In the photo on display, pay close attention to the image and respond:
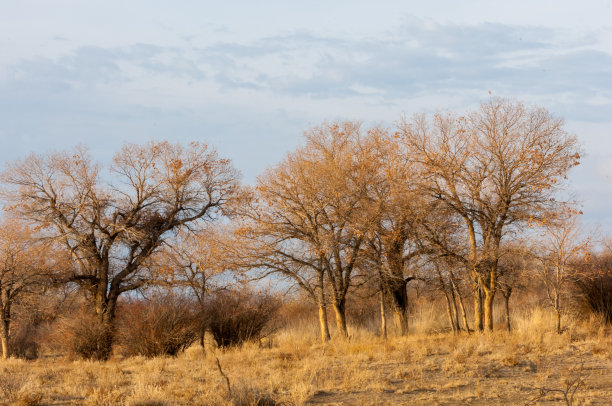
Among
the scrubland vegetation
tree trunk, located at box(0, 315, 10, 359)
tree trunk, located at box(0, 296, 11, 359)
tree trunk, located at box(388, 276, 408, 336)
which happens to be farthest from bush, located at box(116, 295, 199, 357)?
tree trunk, located at box(0, 315, 10, 359)

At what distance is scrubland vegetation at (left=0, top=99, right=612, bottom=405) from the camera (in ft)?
67.5

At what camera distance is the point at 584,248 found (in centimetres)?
2316

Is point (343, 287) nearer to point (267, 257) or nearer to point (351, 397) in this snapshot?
point (267, 257)

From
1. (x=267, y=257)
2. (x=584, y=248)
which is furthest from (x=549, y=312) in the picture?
(x=267, y=257)

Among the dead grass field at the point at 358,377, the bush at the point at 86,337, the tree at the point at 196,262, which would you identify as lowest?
the dead grass field at the point at 358,377

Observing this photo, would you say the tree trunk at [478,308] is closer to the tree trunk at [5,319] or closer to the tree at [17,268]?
the tree at [17,268]

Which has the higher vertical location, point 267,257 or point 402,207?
point 402,207

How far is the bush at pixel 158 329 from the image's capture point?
847 inches

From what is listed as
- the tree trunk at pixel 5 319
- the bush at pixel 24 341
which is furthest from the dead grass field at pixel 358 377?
the bush at pixel 24 341

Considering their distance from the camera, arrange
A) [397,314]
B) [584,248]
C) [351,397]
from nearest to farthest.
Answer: [351,397] → [584,248] → [397,314]

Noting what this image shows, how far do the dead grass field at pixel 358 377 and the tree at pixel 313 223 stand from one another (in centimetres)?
511

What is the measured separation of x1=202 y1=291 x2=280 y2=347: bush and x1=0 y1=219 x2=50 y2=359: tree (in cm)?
931

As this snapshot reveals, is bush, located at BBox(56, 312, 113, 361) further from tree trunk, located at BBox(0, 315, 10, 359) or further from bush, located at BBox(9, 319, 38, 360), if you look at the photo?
bush, located at BBox(9, 319, 38, 360)

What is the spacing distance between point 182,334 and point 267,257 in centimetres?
588
